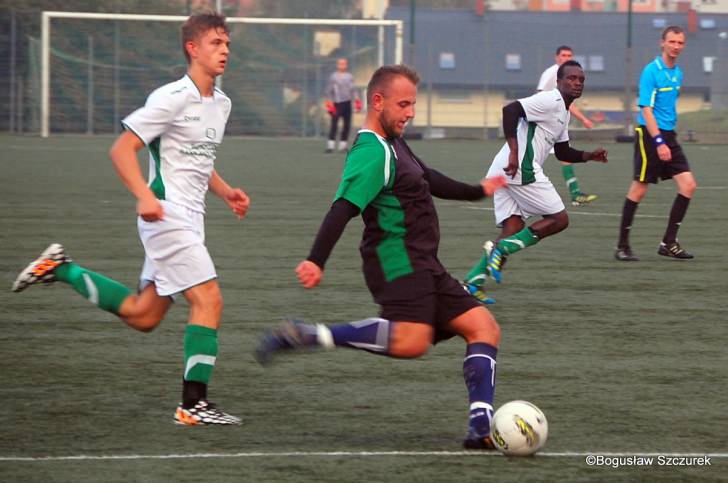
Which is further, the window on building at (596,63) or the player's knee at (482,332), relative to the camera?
the window on building at (596,63)

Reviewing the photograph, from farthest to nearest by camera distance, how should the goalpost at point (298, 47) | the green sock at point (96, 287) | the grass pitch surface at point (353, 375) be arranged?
the goalpost at point (298, 47) → the green sock at point (96, 287) → the grass pitch surface at point (353, 375)

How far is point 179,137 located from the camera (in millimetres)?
5816

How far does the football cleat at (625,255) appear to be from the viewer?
11406 millimetres

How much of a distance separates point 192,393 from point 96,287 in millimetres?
866

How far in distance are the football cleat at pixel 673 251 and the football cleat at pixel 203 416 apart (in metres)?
6.58

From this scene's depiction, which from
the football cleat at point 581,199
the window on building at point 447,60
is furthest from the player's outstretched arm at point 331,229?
the window on building at point 447,60

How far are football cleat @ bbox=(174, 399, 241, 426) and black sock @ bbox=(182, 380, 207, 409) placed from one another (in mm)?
16

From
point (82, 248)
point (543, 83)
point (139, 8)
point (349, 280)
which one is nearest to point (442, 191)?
point (349, 280)

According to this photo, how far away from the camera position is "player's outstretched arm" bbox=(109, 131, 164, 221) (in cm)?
552

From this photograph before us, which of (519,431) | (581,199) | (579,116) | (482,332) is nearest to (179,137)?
(482,332)

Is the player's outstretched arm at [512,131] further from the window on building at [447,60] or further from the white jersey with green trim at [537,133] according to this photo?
the window on building at [447,60]

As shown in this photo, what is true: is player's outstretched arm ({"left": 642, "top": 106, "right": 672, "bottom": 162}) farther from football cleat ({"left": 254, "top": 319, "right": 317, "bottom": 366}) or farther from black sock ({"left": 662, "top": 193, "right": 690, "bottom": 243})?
football cleat ({"left": 254, "top": 319, "right": 317, "bottom": 366})

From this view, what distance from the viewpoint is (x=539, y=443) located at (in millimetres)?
5125

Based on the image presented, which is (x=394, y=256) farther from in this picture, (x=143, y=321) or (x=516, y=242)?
(x=516, y=242)
